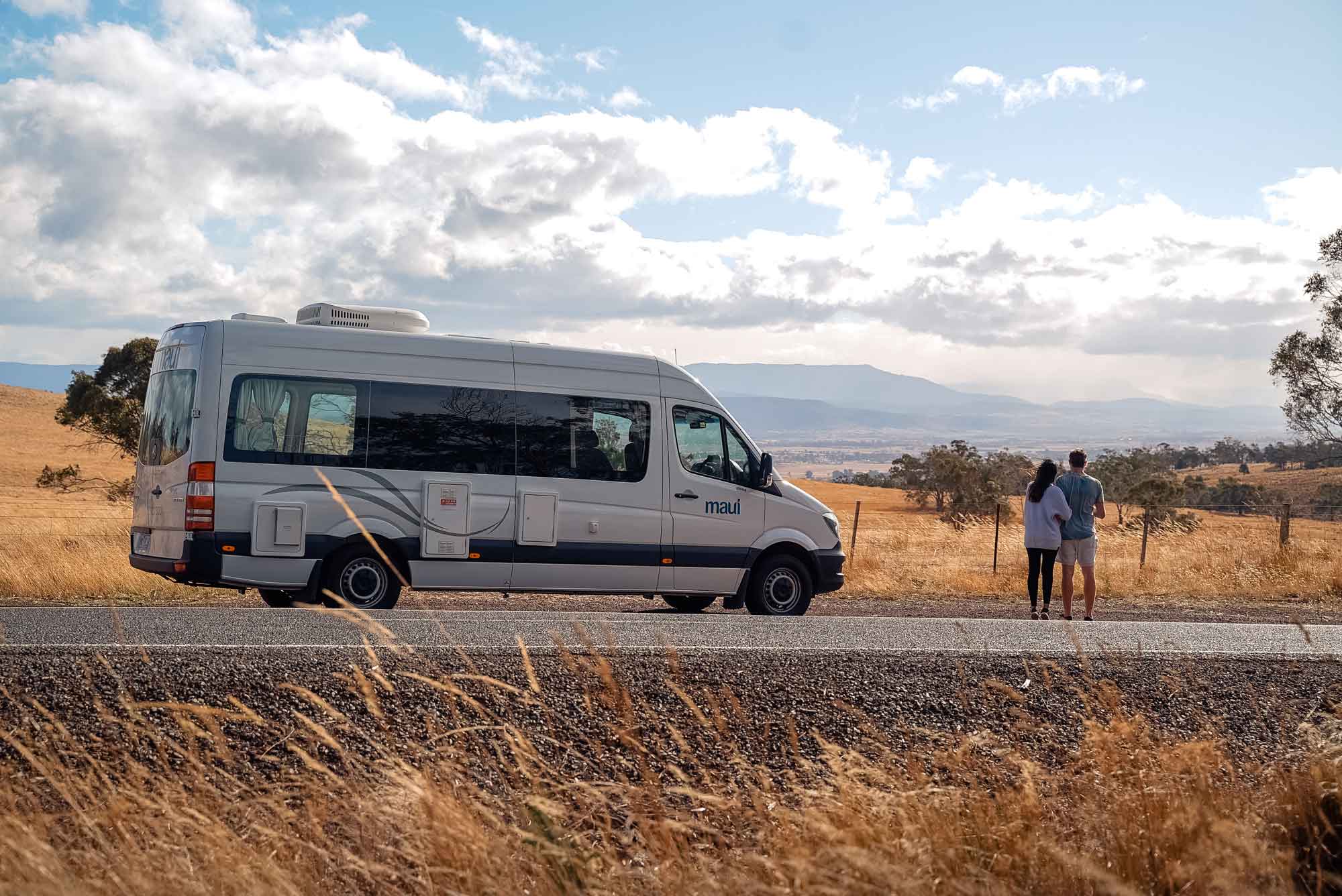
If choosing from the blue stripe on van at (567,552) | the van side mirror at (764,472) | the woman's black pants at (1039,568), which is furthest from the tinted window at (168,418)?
the woman's black pants at (1039,568)

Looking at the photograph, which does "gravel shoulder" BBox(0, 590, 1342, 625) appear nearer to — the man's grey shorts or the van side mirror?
the man's grey shorts

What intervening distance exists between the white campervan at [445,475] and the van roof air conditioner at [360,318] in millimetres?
19

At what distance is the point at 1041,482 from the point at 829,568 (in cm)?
246

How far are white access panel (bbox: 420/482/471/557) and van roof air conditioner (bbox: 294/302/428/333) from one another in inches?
68.4

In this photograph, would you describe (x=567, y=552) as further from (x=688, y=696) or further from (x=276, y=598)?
(x=688, y=696)

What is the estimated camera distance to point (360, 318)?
1323cm

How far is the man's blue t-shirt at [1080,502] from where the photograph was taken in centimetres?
1393

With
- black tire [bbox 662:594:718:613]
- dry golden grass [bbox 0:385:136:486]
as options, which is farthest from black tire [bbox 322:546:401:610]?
dry golden grass [bbox 0:385:136:486]

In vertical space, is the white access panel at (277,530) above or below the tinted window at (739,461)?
below

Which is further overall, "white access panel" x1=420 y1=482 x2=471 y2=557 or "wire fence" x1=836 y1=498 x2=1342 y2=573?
"wire fence" x1=836 y1=498 x2=1342 y2=573

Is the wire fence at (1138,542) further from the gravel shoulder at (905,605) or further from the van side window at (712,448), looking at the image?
the van side window at (712,448)

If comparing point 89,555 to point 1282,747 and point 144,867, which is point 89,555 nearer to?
point 144,867

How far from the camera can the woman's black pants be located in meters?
14.3

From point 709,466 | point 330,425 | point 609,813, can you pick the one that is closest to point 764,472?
point 709,466
